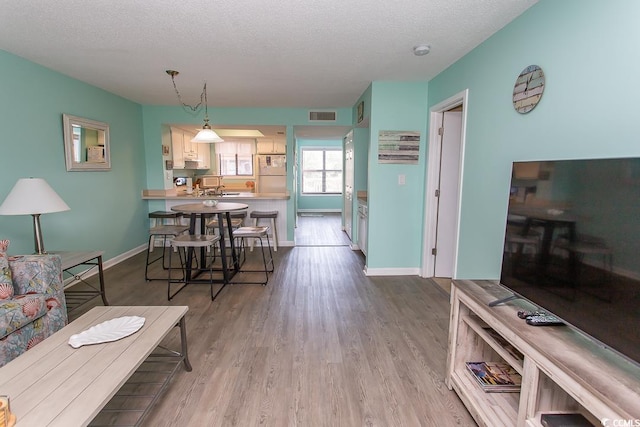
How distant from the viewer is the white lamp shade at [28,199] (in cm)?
237

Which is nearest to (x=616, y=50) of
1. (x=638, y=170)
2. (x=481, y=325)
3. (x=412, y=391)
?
(x=638, y=170)

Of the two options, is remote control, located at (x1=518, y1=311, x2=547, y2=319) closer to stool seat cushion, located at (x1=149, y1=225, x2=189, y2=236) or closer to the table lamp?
the table lamp

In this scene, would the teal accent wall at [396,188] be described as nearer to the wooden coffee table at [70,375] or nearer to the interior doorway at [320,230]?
the interior doorway at [320,230]

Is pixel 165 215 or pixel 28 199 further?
pixel 165 215

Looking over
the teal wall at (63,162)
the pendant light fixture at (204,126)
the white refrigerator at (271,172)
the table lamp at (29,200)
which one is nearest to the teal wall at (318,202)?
the white refrigerator at (271,172)

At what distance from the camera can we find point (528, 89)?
1984mm

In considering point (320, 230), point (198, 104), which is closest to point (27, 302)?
point (198, 104)

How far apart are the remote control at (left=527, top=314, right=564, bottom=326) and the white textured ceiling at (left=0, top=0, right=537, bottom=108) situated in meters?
1.89

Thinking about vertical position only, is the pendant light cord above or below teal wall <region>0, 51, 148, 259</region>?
above

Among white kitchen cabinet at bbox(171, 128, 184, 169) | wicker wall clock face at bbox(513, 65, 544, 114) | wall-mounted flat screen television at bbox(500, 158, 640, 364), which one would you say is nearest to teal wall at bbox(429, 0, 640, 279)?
wicker wall clock face at bbox(513, 65, 544, 114)

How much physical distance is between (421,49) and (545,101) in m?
1.16

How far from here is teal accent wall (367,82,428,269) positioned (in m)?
3.64

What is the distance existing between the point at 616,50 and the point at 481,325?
4.88 ft

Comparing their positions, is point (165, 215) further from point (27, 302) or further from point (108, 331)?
point (108, 331)
